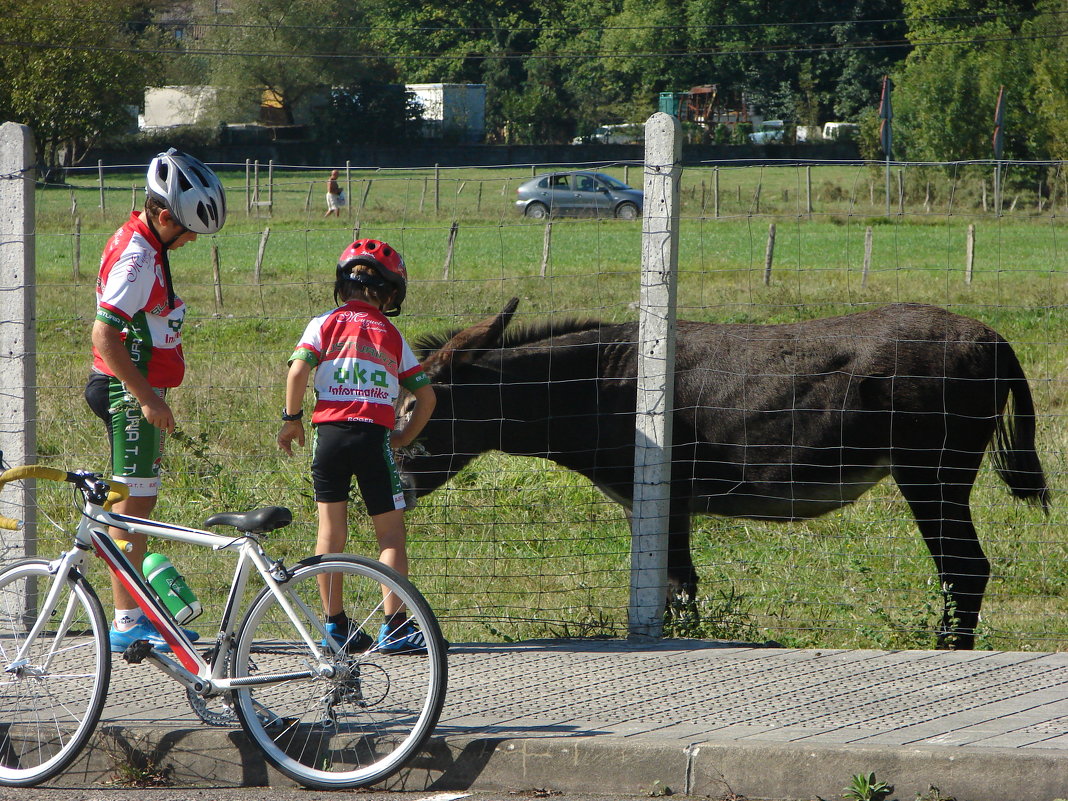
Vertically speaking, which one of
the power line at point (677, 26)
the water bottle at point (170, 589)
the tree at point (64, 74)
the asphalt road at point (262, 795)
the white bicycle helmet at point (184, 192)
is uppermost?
the power line at point (677, 26)

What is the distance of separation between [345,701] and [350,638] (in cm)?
20

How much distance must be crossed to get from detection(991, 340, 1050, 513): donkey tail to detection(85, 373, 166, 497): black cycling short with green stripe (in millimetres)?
4411

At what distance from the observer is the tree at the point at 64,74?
44.9m

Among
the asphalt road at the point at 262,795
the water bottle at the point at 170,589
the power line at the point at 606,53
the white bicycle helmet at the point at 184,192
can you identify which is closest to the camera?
the asphalt road at the point at 262,795

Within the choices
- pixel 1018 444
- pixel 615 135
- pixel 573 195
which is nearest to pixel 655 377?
pixel 1018 444

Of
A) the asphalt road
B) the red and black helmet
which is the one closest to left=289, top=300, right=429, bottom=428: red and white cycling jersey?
the red and black helmet

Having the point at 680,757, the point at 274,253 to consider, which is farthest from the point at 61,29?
the point at 680,757

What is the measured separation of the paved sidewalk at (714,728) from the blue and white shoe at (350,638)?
397 mm

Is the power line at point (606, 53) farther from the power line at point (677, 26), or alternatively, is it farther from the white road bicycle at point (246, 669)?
the white road bicycle at point (246, 669)

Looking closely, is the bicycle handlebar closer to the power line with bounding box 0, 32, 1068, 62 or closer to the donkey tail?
the donkey tail

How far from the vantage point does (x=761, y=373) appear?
6.25 metres

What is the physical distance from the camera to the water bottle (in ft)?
12.8

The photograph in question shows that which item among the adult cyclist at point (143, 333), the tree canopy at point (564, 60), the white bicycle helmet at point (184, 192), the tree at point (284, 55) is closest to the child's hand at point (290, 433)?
the adult cyclist at point (143, 333)

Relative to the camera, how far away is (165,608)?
3715 mm
